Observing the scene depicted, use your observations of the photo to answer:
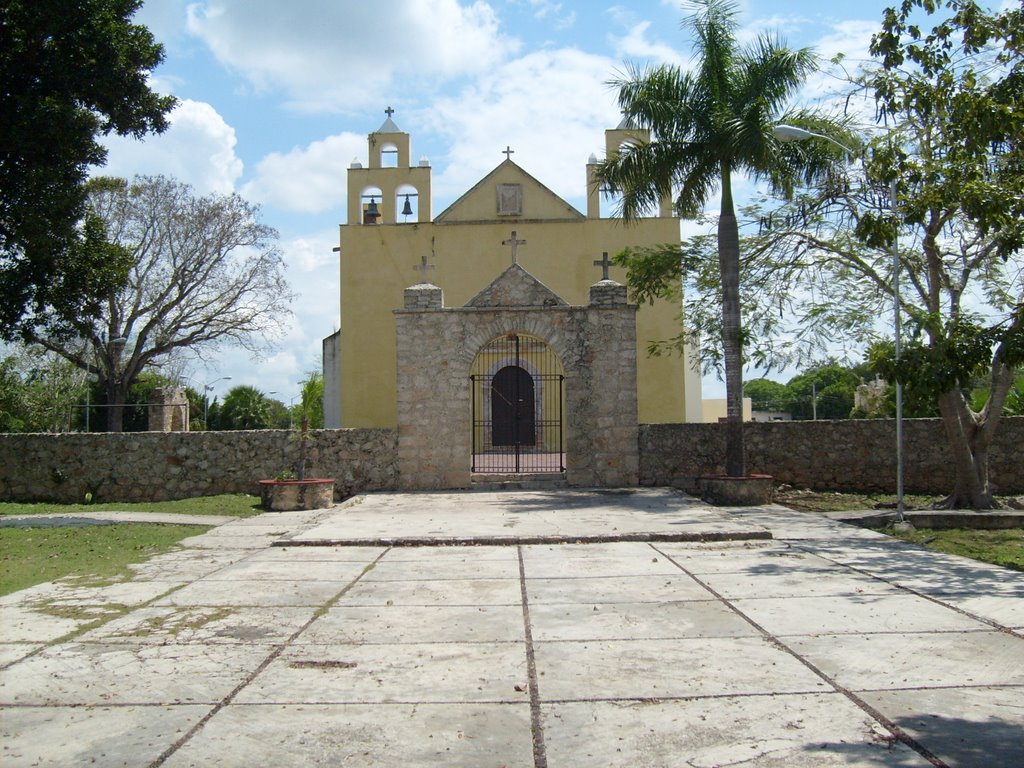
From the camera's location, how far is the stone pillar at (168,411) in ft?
78.3

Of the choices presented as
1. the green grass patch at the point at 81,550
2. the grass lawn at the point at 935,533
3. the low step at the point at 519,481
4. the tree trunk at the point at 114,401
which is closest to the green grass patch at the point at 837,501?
the grass lawn at the point at 935,533

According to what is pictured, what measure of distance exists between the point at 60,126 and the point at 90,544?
6.19 metres

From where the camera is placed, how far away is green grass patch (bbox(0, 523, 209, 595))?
879 centimetres

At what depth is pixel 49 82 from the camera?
45.3ft

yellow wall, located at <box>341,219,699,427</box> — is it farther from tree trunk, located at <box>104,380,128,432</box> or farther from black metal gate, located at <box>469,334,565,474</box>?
tree trunk, located at <box>104,380,128,432</box>

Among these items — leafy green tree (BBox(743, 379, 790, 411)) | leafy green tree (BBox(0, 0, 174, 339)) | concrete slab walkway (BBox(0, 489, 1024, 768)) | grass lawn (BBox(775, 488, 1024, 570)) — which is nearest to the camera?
concrete slab walkway (BBox(0, 489, 1024, 768))

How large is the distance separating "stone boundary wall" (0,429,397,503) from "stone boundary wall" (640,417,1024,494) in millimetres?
5244

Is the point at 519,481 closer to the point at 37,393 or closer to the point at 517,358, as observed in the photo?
the point at 517,358

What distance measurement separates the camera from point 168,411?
24.3 metres

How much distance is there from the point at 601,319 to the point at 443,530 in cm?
678

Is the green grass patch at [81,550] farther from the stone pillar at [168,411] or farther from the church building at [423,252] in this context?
the church building at [423,252]

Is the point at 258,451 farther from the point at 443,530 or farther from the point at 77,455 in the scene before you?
the point at 443,530

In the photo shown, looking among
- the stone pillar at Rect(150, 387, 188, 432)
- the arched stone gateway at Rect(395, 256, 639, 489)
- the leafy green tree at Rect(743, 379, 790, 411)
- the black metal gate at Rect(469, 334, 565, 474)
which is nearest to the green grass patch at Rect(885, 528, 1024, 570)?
the arched stone gateway at Rect(395, 256, 639, 489)

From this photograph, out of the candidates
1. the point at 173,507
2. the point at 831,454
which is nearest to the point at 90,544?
the point at 173,507
